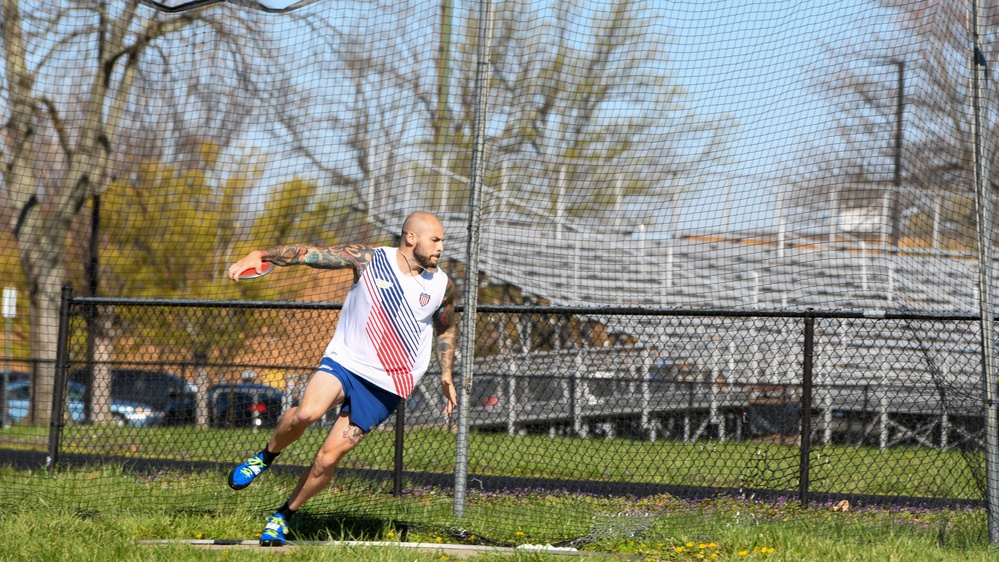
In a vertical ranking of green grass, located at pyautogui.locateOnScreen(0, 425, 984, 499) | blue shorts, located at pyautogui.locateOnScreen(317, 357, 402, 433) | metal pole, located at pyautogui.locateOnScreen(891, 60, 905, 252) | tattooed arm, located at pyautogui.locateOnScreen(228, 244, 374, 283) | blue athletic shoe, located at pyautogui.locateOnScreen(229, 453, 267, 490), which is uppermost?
metal pole, located at pyautogui.locateOnScreen(891, 60, 905, 252)

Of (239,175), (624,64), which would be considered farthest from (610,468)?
(239,175)

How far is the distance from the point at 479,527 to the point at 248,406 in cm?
447

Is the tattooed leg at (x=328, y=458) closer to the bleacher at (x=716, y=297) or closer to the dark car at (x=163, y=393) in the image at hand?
the bleacher at (x=716, y=297)

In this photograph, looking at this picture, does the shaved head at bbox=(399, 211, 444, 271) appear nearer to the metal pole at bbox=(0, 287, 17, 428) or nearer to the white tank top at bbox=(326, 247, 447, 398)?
the white tank top at bbox=(326, 247, 447, 398)

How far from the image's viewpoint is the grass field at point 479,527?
176 inches

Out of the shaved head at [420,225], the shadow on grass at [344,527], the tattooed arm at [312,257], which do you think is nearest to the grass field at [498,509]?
the shadow on grass at [344,527]

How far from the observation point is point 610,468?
333 inches

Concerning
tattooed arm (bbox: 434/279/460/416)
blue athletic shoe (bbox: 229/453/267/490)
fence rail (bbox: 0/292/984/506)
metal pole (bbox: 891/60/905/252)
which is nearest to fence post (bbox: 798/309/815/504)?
fence rail (bbox: 0/292/984/506)

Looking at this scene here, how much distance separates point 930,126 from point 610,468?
4.16 meters

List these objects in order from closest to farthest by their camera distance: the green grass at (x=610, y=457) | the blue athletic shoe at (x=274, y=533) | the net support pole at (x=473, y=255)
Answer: the blue athletic shoe at (x=274, y=533) < the net support pole at (x=473, y=255) < the green grass at (x=610, y=457)

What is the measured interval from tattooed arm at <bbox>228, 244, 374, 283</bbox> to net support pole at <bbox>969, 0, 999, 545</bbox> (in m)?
3.56

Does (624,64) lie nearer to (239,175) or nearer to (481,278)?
(239,175)

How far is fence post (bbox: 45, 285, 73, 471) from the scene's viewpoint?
24.3 ft

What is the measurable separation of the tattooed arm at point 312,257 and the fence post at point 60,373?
11.6ft
